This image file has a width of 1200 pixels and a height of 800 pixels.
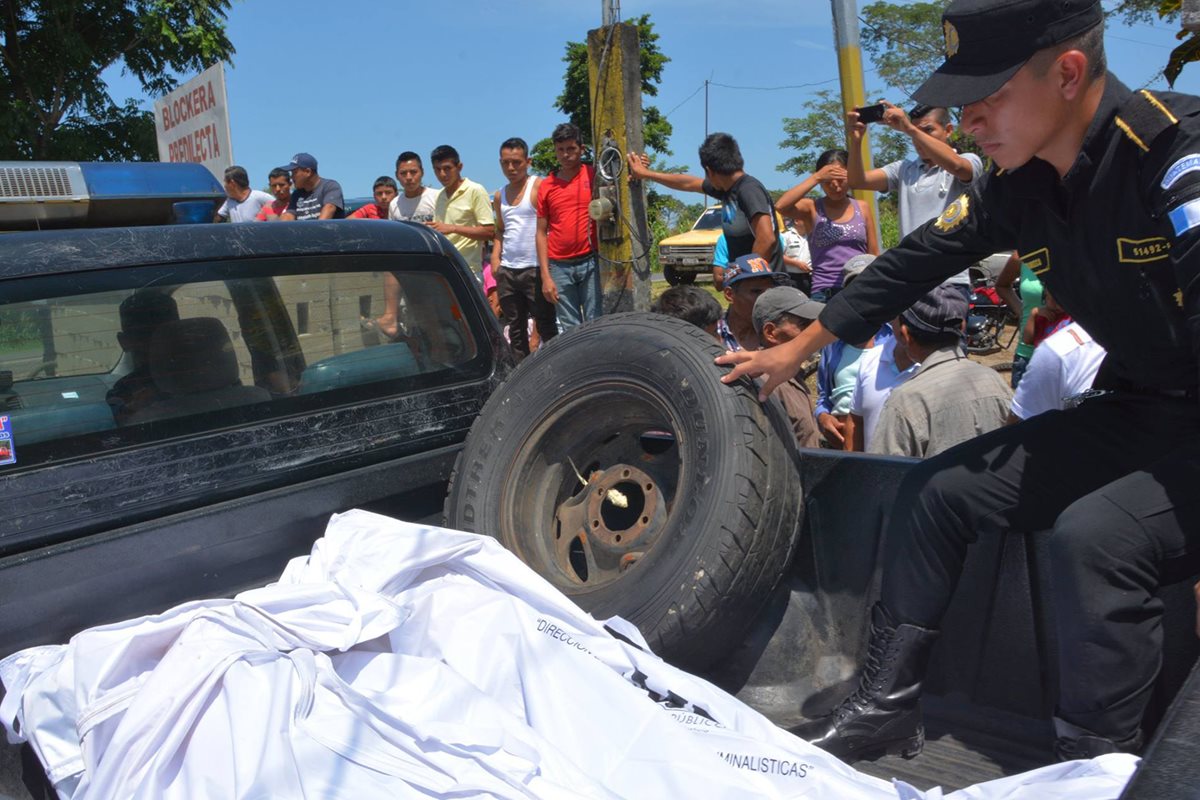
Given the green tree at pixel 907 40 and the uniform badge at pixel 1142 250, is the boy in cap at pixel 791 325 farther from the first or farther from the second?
the green tree at pixel 907 40

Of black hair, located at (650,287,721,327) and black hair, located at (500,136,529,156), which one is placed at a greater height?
black hair, located at (500,136,529,156)

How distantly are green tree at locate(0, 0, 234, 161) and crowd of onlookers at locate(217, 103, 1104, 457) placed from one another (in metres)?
8.84

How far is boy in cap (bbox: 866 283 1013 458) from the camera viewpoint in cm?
331

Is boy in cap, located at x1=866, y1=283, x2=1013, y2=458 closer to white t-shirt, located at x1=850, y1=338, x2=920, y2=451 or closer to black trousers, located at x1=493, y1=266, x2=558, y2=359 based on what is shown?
white t-shirt, located at x1=850, y1=338, x2=920, y2=451

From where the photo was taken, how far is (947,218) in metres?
2.50

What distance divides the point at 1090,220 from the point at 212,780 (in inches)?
76.9

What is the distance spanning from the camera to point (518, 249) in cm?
765

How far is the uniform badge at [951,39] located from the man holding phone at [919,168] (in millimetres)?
2408

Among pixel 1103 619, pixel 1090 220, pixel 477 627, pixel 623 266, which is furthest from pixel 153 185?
pixel 623 266

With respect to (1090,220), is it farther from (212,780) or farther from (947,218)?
(212,780)

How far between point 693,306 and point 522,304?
317 cm

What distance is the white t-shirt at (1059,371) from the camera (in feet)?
10.2

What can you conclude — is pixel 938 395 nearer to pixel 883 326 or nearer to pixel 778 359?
pixel 883 326

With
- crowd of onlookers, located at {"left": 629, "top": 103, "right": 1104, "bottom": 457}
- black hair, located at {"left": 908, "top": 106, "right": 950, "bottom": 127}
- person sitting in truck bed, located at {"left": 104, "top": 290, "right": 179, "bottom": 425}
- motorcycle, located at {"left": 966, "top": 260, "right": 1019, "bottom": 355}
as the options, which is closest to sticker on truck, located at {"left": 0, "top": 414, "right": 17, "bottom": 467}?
person sitting in truck bed, located at {"left": 104, "top": 290, "right": 179, "bottom": 425}
